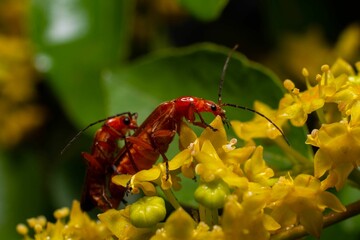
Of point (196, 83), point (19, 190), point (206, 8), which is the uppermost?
point (206, 8)

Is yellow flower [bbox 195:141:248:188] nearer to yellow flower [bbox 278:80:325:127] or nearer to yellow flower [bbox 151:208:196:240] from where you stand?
yellow flower [bbox 151:208:196:240]

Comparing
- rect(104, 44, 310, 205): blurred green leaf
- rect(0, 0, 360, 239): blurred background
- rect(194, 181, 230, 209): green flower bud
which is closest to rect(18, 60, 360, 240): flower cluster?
rect(194, 181, 230, 209): green flower bud

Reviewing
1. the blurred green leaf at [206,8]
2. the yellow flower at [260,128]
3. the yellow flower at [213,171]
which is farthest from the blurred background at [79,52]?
the yellow flower at [213,171]

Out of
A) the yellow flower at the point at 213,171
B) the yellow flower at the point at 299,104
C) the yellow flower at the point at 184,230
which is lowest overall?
the yellow flower at the point at 184,230

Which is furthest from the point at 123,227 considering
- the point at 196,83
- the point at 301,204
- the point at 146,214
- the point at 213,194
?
the point at 196,83

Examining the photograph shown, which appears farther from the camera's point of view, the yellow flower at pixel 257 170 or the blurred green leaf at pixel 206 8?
the blurred green leaf at pixel 206 8

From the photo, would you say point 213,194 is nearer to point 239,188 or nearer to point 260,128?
point 239,188

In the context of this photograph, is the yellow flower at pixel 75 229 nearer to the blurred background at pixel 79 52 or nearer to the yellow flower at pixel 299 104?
the yellow flower at pixel 299 104

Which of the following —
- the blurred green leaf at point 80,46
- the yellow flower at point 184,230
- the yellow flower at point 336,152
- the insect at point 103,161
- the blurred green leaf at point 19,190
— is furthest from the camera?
the blurred green leaf at point 19,190
